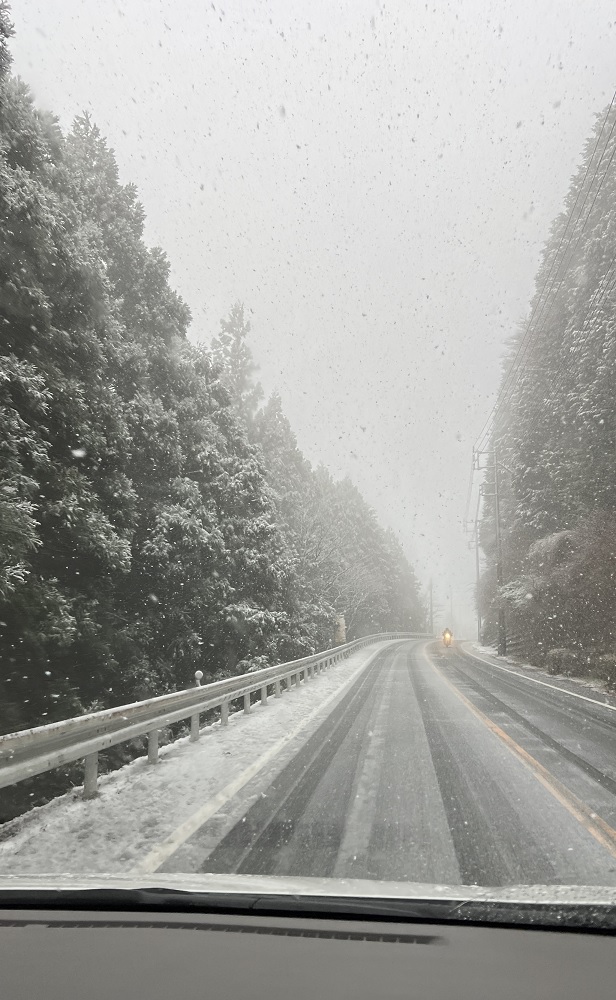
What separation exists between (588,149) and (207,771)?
115 ft

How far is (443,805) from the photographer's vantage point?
18.4 ft

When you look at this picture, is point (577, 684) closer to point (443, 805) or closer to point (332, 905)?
point (443, 805)

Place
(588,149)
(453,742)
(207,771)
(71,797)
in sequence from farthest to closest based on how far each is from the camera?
1. (588,149)
2. (453,742)
3. (207,771)
4. (71,797)

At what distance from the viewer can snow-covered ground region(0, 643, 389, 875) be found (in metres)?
4.44

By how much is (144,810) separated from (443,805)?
266cm

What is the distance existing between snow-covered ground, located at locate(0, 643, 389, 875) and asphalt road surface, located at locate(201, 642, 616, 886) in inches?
17.1

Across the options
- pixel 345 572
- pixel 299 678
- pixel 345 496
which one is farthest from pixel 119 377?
pixel 345 496

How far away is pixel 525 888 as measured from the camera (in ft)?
8.74

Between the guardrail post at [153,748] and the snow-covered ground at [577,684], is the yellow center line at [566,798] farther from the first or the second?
the snow-covered ground at [577,684]

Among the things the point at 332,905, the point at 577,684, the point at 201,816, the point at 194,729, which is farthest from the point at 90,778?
the point at 577,684

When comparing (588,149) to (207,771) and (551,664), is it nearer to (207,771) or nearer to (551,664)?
(551,664)

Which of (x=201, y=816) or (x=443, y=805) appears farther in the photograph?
(x=443, y=805)

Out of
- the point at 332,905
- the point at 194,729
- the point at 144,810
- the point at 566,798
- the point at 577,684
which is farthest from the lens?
the point at 577,684

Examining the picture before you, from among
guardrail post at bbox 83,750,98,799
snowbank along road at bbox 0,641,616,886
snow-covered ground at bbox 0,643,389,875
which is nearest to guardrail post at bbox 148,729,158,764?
snow-covered ground at bbox 0,643,389,875
